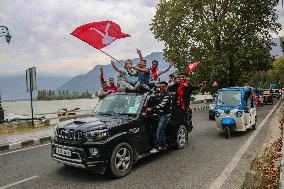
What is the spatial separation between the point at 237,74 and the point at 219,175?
3135 cm

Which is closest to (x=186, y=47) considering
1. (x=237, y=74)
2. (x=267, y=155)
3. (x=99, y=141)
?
(x=237, y=74)

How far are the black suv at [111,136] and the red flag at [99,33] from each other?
403 cm

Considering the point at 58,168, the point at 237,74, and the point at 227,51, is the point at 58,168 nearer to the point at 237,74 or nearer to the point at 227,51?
the point at 227,51

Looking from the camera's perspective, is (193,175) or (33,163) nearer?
(193,175)

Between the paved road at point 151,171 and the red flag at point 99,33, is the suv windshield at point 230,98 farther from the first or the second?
the red flag at point 99,33

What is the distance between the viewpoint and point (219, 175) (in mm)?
7164

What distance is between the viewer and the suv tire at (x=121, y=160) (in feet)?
23.1

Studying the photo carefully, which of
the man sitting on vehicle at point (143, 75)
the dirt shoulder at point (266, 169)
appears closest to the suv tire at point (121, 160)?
the man sitting on vehicle at point (143, 75)

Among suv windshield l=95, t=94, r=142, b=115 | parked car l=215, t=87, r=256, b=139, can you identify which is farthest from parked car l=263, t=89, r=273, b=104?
suv windshield l=95, t=94, r=142, b=115

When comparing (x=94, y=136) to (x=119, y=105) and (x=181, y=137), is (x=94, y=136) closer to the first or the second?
(x=119, y=105)

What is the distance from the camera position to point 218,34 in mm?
31969

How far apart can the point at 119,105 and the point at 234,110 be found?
234 inches

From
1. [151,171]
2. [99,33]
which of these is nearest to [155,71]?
[99,33]

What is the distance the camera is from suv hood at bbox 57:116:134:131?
704 centimetres
